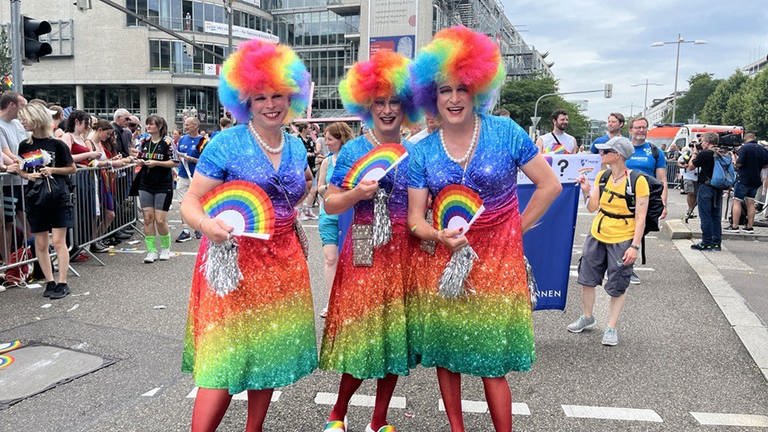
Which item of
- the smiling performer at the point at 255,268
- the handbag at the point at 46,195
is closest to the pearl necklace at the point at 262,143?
the smiling performer at the point at 255,268

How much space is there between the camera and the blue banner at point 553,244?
4.30 meters

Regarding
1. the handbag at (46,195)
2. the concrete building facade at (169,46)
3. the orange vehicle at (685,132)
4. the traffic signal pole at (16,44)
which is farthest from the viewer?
the concrete building facade at (169,46)

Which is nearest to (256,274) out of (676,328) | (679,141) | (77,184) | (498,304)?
(498,304)

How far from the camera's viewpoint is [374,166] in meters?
2.49

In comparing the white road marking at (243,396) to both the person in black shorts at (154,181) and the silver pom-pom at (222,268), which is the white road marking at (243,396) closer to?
the silver pom-pom at (222,268)

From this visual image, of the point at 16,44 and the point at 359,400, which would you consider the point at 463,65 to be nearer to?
the point at 359,400

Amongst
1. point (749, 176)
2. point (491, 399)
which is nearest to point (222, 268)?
point (491, 399)

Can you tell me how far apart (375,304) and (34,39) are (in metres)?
9.07

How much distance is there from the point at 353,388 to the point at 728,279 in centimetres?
575

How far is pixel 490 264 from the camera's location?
2.45 meters

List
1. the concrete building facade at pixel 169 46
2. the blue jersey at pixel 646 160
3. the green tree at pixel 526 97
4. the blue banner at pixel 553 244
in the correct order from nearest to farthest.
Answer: the blue banner at pixel 553 244 → the blue jersey at pixel 646 160 → the concrete building facade at pixel 169 46 → the green tree at pixel 526 97

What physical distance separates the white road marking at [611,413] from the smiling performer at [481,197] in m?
0.94

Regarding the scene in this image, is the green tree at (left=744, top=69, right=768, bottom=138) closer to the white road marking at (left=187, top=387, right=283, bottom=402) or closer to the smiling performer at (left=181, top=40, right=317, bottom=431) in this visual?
the white road marking at (left=187, top=387, right=283, bottom=402)

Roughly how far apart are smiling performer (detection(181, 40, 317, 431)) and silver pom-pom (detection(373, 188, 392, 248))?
35 cm
